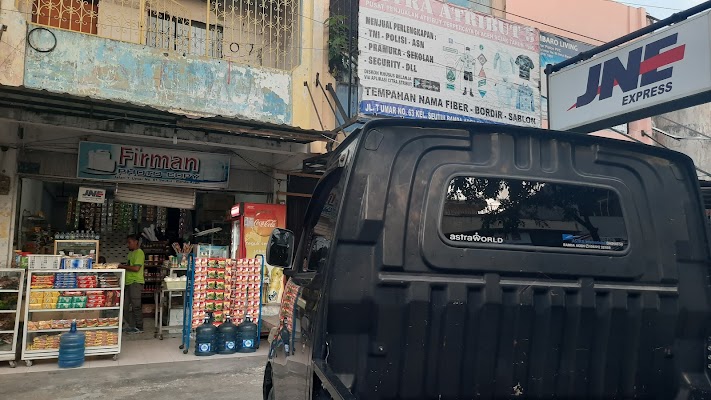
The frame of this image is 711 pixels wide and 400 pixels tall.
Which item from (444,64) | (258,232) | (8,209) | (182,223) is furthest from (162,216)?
(444,64)

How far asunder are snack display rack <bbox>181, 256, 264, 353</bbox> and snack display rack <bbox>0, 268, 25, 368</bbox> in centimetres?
229

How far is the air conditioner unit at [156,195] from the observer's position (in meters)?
9.26

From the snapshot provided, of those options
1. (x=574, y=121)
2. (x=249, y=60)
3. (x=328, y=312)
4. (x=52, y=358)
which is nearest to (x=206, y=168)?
(x=249, y=60)

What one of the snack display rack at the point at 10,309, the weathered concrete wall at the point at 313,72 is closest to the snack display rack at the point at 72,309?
the snack display rack at the point at 10,309

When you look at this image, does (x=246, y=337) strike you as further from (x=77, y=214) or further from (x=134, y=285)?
(x=77, y=214)

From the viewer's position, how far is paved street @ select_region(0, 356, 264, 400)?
575cm

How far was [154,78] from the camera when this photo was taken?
27.9ft

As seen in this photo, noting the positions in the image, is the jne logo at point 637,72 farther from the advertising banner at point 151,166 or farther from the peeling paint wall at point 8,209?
the peeling paint wall at point 8,209

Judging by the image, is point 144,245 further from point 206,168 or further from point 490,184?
point 490,184

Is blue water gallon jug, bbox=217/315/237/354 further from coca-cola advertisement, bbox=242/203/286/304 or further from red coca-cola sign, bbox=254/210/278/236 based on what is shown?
red coca-cola sign, bbox=254/210/278/236

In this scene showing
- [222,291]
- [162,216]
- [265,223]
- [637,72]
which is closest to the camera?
[637,72]

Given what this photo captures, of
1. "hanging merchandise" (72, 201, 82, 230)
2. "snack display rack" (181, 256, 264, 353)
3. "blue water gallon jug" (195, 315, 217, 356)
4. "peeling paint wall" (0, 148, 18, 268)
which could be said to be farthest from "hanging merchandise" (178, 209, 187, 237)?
"blue water gallon jug" (195, 315, 217, 356)

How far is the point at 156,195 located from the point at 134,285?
5.66 feet

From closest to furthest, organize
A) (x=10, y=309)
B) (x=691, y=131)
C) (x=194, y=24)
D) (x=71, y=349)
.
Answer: (x=71, y=349) → (x=10, y=309) → (x=194, y=24) → (x=691, y=131)
